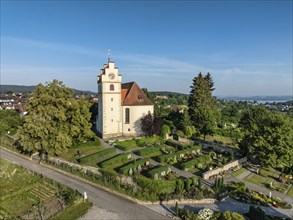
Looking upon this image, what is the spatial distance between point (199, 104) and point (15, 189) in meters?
37.6

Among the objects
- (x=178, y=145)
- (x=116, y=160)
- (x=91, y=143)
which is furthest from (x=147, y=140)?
(x=116, y=160)

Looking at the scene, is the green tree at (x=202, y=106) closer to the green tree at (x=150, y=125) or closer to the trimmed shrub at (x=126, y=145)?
the green tree at (x=150, y=125)

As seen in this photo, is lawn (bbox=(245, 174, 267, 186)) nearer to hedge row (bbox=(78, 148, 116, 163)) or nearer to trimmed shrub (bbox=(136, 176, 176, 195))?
trimmed shrub (bbox=(136, 176, 176, 195))

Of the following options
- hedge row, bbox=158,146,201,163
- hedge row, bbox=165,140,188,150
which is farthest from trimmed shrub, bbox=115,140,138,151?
hedge row, bbox=158,146,201,163

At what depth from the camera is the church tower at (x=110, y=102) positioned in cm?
4216

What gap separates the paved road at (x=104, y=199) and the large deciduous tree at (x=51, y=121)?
2.93 metres

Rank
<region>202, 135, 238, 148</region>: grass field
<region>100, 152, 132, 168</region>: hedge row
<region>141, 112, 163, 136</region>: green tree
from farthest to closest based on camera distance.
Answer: <region>202, 135, 238, 148</region>: grass field < <region>141, 112, 163, 136</region>: green tree < <region>100, 152, 132, 168</region>: hedge row

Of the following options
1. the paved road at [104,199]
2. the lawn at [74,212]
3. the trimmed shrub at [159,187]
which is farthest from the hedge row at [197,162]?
the lawn at [74,212]

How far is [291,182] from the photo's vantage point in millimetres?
29094

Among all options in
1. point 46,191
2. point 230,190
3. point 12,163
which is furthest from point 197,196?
point 12,163

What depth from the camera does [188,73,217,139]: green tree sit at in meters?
44.2

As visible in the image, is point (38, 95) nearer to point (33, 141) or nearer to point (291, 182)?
point (33, 141)

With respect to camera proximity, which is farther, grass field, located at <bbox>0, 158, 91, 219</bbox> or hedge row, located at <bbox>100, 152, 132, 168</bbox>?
hedge row, located at <bbox>100, 152, 132, 168</bbox>

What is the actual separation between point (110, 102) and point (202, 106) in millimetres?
19694
